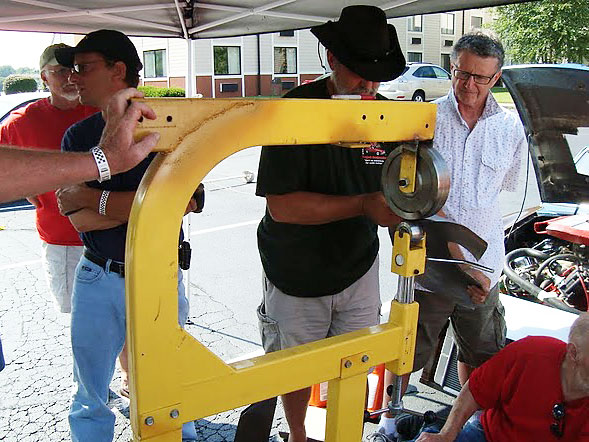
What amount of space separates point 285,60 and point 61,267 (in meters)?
26.8

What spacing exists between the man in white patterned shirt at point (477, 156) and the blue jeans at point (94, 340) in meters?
1.21

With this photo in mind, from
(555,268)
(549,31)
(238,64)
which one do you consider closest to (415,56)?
(238,64)

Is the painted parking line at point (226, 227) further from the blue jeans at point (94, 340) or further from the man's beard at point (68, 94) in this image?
the blue jeans at point (94, 340)

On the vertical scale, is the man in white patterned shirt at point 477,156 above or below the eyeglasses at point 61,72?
below

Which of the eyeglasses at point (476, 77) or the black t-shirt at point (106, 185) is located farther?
the eyeglasses at point (476, 77)

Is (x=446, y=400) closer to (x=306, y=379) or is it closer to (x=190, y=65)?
(x=306, y=379)

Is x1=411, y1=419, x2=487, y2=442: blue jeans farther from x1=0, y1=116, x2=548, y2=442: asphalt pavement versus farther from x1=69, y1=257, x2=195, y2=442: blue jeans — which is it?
x1=69, y1=257, x2=195, y2=442: blue jeans

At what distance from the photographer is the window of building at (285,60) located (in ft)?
93.2

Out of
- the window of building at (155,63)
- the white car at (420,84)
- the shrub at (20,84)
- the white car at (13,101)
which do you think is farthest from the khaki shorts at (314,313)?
the window of building at (155,63)

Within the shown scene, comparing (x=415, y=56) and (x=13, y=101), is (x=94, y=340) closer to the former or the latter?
(x=13, y=101)

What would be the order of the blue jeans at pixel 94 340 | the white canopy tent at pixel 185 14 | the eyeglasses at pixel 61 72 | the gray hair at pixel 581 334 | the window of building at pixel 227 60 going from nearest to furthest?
the gray hair at pixel 581 334 < the blue jeans at pixel 94 340 < the eyeglasses at pixel 61 72 < the white canopy tent at pixel 185 14 < the window of building at pixel 227 60

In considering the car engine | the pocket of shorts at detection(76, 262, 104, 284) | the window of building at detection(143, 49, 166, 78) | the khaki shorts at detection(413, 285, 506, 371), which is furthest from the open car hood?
the window of building at detection(143, 49, 166, 78)

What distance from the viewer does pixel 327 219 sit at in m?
1.89

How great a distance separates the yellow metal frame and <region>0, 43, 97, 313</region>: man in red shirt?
7.16 ft
